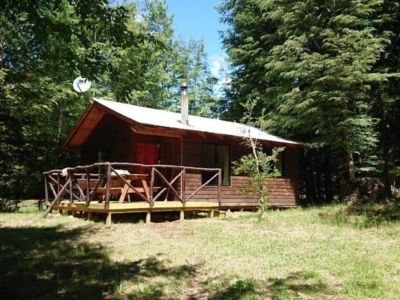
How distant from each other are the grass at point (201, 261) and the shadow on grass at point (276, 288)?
0.04 feet

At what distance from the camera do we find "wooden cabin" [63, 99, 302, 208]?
1603cm

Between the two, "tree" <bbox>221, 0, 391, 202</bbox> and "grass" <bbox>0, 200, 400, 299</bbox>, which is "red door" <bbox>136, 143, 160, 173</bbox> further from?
"grass" <bbox>0, 200, 400, 299</bbox>

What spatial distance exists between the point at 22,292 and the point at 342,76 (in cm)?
1448

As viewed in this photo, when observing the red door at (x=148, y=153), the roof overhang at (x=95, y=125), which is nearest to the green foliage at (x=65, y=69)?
the roof overhang at (x=95, y=125)

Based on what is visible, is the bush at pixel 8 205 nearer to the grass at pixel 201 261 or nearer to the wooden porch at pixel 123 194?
the wooden porch at pixel 123 194

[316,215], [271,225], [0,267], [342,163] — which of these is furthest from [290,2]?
[0,267]

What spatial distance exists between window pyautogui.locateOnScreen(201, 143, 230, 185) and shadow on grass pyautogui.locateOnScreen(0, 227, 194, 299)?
26.7 ft

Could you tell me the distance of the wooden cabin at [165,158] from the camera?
14.8 metres

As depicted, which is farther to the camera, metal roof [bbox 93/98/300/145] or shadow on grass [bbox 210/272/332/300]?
metal roof [bbox 93/98/300/145]

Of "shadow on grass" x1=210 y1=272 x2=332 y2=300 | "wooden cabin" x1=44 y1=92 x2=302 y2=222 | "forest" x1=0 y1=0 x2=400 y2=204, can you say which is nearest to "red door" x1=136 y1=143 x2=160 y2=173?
"wooden cabin" x1=44 y1=92 x2=302 y2=222

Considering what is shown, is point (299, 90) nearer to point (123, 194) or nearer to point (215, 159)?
point (215, 159)

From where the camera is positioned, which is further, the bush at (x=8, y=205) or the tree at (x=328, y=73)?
the bush at (x=8, y=205)

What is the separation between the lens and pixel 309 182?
2438cm

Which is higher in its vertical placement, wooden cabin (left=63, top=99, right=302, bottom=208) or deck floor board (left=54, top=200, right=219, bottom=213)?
wooden cabin (left=63, top=99, right=302, bottom=208)
